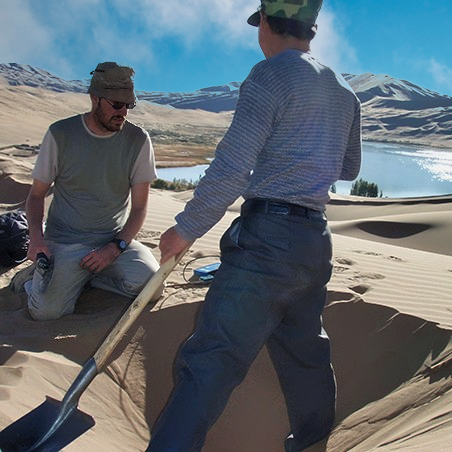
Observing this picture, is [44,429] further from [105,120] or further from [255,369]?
[105,120]

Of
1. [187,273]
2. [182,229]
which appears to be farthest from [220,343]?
[187,273]

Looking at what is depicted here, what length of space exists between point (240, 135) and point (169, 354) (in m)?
1.66

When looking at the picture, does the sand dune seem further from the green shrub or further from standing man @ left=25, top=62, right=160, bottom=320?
the green shrub

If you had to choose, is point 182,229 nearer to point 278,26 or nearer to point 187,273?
point 278,26

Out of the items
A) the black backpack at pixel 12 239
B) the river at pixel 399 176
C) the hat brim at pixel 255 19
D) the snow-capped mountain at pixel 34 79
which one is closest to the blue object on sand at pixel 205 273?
the black backpack at pixel 12 239

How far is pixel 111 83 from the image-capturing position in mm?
3312

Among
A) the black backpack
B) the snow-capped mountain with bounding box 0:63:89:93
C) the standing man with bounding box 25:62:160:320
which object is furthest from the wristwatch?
the snow-capped mountain with bounding box 0:63:89:93

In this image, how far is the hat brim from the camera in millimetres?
2244

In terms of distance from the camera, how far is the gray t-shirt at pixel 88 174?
137 inches

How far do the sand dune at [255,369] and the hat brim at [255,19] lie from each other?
176cm

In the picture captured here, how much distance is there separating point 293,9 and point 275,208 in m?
0.74

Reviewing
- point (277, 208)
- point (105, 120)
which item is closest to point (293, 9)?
point (277, 208)

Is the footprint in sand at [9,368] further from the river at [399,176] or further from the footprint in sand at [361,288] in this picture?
the river at [399,176]

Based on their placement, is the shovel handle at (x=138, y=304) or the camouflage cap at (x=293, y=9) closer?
the camouflage cap at (x=293, y=9)
